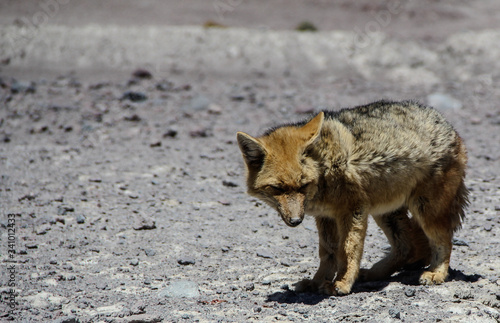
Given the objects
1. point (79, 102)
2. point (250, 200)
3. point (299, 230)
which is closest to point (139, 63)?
point (79, 102)

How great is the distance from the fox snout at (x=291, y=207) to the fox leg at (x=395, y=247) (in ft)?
5.59

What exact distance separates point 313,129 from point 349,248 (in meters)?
1.34

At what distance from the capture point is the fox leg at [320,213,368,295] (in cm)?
616

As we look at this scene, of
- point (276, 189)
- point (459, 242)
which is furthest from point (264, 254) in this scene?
point (459, 242)

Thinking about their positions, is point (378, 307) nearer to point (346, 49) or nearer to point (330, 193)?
point (330, 193)

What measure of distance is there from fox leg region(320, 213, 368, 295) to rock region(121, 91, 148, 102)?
957 cm

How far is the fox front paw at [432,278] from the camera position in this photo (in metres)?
6.37

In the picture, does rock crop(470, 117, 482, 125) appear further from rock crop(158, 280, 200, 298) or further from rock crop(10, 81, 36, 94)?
rock crop(10, 81, 36, 94)

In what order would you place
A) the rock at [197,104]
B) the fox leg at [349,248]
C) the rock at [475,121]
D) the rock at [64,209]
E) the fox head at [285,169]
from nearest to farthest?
the fox head at [285,169]
the fox leg at [349,248]
the rock at [64,209]
the rock at [475,121]
the rock at [197,104]

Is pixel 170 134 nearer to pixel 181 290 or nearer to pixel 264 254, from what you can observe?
pixel 264 254

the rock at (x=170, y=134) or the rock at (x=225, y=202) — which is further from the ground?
the rock at (x=170, y=134)

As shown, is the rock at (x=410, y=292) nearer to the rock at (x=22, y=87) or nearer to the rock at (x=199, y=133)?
the rock at (x=199, y=133)

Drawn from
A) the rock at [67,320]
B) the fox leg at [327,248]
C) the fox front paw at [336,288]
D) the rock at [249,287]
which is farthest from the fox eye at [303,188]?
the rock at [67,320]

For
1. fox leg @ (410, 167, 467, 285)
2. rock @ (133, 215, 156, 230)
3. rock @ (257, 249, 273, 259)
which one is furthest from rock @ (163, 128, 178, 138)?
fox leg @ (410, 167, 467, 285)
